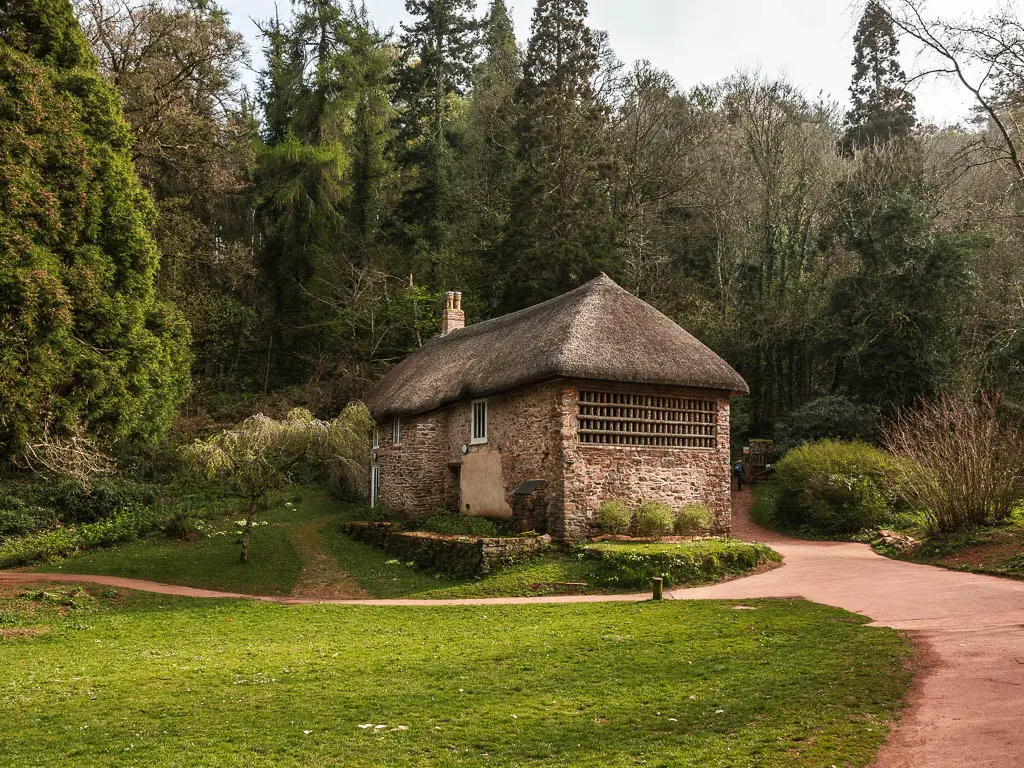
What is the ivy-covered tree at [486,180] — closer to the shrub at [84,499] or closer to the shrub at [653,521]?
the shrub at [84,499]

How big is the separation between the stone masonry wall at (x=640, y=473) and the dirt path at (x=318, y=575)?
4.44 metres

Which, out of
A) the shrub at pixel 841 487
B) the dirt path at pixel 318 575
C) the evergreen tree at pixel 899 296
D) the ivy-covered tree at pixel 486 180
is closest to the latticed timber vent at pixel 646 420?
the shrub at pixel 841 487

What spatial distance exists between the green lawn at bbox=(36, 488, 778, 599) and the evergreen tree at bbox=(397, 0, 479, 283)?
15977mm

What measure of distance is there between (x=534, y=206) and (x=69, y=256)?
1643 cm

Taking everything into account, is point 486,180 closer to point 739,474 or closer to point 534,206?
point 534,206

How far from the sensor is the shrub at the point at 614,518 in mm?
16797

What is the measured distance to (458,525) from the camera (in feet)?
63.5

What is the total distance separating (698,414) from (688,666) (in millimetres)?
10847

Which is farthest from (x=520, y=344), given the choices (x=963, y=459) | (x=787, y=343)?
(x=787, y=343)

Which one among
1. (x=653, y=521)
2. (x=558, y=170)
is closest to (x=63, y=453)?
(x=653, y=521)

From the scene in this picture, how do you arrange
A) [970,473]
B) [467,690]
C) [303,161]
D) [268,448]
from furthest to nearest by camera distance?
[303,161]
[268,448]
[970,473]
[467,690]

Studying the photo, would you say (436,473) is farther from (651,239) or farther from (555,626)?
(651,239)

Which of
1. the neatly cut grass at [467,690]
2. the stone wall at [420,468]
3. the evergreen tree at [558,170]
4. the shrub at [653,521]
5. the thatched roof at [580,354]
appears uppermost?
the evergreen tree at [558,170]

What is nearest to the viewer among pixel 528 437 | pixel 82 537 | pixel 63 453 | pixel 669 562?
pixel 669 562
